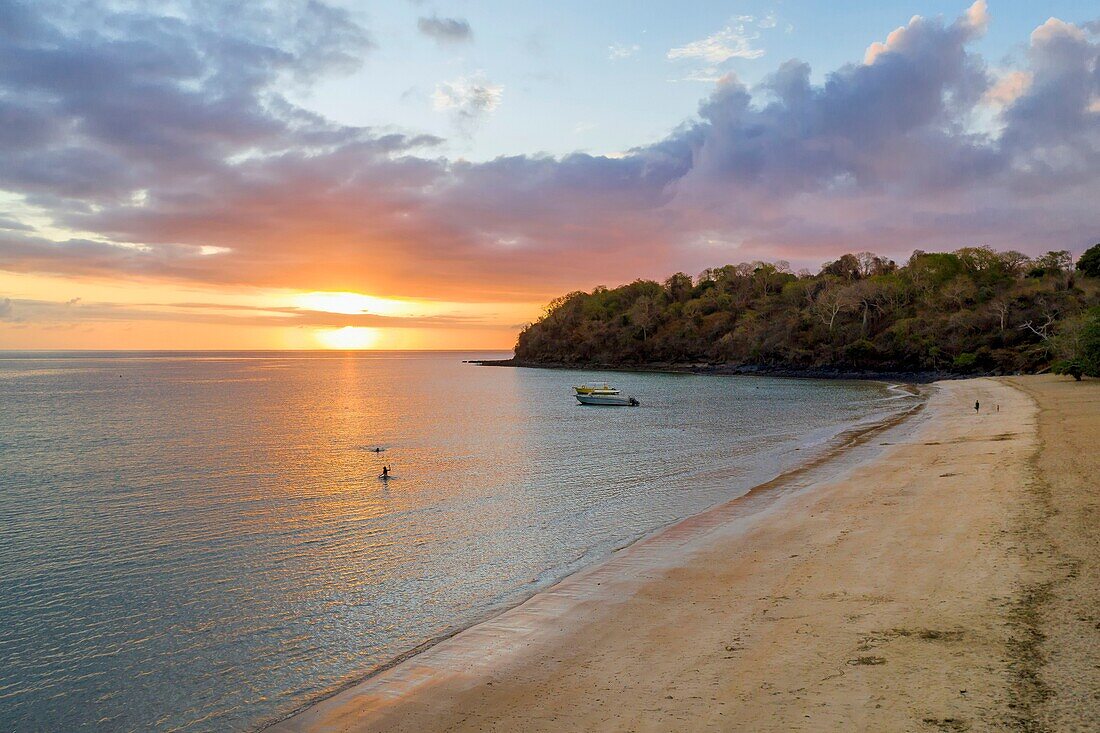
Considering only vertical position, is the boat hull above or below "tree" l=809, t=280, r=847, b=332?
below

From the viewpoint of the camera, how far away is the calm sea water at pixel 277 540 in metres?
10.4

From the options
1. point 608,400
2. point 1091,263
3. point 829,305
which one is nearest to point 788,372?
point 829,305

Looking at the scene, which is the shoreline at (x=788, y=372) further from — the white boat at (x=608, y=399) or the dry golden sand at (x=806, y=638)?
the dry golden sand at (x=806, y=638)

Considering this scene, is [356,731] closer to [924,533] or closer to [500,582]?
[500,582]

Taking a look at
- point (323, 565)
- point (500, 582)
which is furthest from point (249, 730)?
point (323, 565)

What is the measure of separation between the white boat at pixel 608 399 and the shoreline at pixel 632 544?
96.1 feet

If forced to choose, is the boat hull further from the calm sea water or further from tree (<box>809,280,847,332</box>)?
tree (<box>809,280,847,332</box>)

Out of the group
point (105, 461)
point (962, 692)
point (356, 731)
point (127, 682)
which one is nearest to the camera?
point (962, 692)

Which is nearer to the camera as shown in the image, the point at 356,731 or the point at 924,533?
the point at 356,731

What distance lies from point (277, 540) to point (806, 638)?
15203mm

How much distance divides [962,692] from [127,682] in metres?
11.9

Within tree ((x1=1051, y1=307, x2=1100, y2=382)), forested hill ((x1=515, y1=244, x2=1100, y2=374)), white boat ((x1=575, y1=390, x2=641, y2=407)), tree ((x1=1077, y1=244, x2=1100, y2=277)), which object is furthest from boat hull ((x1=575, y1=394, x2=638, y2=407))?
tree ((x1=1077, y1=244, x2=1100, y2=277))

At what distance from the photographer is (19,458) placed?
3491cm

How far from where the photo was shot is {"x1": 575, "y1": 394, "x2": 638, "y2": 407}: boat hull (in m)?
70.2
